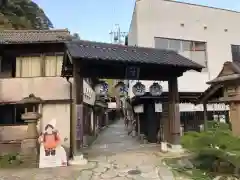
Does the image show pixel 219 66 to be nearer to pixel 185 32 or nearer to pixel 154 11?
pixel 185 32

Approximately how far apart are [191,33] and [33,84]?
1525 cm

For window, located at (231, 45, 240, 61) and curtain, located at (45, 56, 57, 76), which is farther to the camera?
window, located at (231, 45, 240, 61)

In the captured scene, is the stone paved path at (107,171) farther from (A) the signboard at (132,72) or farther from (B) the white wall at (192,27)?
(B) the white wall at (192,27)

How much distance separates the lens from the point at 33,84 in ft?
49.3

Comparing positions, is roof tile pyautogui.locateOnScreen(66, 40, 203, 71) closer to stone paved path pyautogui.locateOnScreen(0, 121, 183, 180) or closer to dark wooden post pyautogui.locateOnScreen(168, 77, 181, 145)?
dark wooden post pyautogui.locateOnScreen(168, 77, 181, 145)

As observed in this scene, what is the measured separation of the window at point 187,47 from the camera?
73.4 feet

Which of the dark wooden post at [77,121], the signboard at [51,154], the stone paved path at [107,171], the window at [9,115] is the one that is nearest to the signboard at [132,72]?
the dark wooden post at [77,121]

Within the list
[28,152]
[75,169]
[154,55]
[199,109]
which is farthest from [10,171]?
[199,109]

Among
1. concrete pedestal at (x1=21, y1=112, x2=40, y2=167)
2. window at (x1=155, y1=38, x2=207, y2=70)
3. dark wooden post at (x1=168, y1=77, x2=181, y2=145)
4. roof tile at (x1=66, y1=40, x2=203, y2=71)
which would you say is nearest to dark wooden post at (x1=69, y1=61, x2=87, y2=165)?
roof tile at (x1=66, y1=40, x2=203, y2=71)

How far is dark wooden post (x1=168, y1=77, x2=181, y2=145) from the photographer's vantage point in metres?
12.9

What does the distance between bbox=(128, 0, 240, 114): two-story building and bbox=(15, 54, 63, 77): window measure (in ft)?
27.8

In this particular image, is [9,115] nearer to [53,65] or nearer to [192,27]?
[53,65]

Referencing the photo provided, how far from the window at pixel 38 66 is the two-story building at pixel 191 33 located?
8466 millimetres

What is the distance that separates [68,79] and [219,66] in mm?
15566
